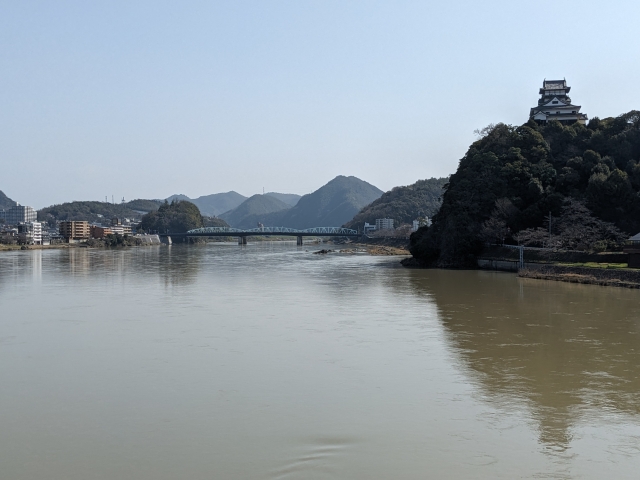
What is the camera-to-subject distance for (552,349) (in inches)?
445

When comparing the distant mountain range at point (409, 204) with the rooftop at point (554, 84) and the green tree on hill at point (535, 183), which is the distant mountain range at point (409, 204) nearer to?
the rooftop at point (554, 84)

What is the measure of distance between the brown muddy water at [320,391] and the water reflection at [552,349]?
0.05 meters

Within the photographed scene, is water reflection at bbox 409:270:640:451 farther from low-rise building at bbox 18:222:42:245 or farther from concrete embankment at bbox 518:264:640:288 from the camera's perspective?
low-rise building at bbox 18:222:42:245

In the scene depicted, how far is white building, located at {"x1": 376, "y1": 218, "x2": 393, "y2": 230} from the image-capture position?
10206cm

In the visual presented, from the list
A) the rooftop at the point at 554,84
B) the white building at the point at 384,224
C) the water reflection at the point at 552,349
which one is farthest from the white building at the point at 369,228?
the water reflection at the point at 552,349

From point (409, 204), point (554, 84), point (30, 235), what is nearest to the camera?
point (554, 84)

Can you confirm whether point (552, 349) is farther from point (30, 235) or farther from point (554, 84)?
point (30, 235)

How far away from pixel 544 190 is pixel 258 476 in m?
33.3

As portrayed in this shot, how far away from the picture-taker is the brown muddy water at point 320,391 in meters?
5.95

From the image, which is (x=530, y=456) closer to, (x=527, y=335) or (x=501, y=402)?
(x=501, y=402)

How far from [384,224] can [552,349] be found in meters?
92.2

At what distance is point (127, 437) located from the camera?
6602 millimetres

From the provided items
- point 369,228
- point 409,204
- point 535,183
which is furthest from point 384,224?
point 535,183

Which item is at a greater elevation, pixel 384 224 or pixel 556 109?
pixel 556 109
